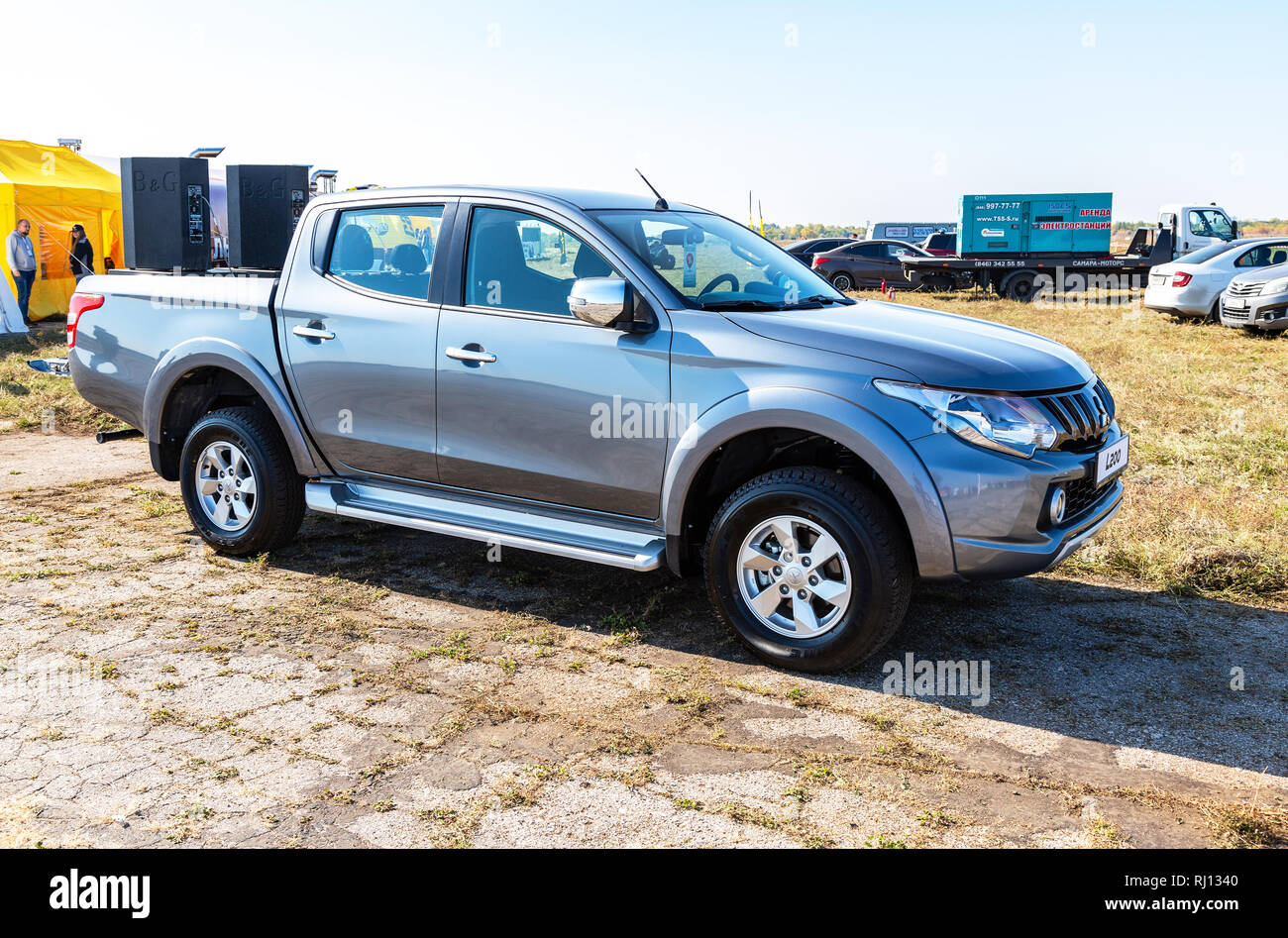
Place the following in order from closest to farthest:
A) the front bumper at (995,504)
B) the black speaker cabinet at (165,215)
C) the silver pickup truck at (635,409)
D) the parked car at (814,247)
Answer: the front bumper at (995,504), the silver pickup truck at (635,409), the black speaker cabinet at (165,215), the parked car at (814,247)

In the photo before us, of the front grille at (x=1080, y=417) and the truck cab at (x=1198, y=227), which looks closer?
the front grille at (x=1080, y=417)

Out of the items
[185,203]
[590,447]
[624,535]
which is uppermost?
[185,203]

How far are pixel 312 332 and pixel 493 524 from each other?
1.41 m

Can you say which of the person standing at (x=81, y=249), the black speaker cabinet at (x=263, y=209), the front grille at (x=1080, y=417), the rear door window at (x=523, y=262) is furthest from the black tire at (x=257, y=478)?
the person standing at (x=81, y=249)

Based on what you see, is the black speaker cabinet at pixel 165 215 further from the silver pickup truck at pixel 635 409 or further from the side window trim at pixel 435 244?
the side window trim at pixel 435 244

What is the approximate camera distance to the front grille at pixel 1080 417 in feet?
13.9

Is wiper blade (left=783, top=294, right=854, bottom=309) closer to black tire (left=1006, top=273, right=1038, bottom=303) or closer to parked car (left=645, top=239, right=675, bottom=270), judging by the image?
parked car (left=645, top=239, right=675, bottom=270)

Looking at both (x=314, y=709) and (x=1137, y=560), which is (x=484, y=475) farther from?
(x=1137, y=560)

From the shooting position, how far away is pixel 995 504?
13.1ft

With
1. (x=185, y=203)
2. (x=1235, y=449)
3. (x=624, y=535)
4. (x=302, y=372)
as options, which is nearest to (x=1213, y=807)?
(x=624, y=535)

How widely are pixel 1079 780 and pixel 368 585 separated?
11.2 feet

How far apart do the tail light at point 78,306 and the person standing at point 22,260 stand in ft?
40.3

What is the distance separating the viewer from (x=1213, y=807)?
333cm

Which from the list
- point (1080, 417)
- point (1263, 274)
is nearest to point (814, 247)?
point (1263, 274)
